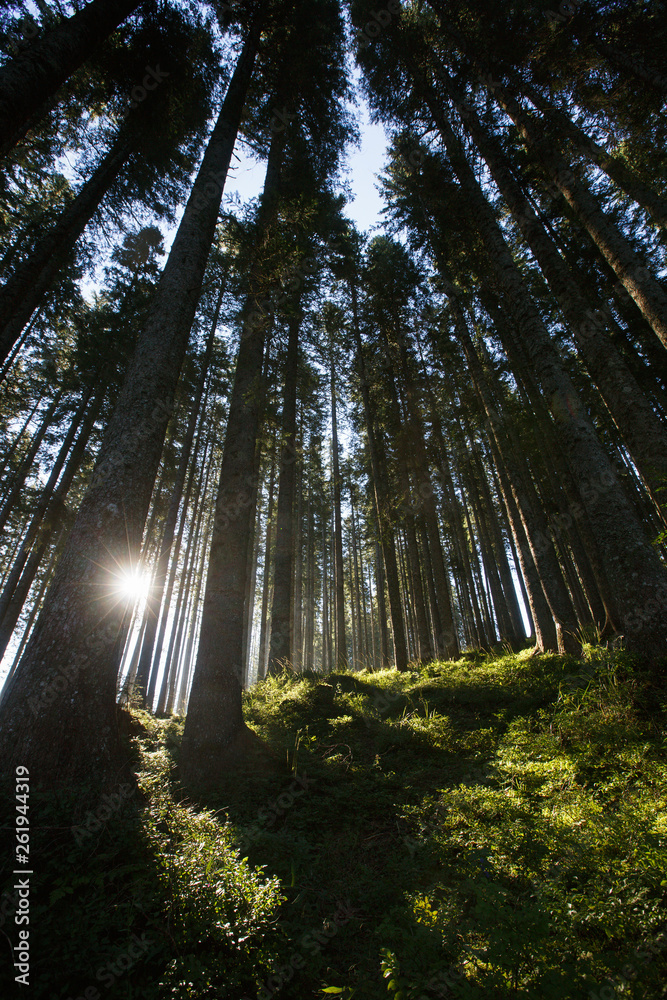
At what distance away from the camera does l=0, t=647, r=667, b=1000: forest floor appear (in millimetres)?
2211

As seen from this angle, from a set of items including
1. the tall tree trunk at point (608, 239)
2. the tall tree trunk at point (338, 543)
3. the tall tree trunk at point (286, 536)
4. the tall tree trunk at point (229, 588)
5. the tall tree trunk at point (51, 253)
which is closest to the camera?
the tall tree trunk at point (229, 588)

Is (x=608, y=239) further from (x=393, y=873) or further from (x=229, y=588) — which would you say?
(x=393, y=873)

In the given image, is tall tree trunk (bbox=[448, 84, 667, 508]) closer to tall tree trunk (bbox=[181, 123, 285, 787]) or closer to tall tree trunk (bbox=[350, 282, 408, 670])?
tall tree trunk (bbox=[181, 123, 285, 787])

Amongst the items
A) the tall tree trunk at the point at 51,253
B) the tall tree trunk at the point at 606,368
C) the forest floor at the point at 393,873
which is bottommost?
the forest floor at the point at 393,873

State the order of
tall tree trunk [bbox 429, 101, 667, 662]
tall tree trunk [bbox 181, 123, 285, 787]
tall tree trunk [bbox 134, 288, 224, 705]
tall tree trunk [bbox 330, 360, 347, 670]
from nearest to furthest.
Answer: tall tree trunk [bbox 429, 101, 667, 662] → tall tree trunk [bbox 181, 123, 285, 787] → tall tree trunk [bbox 134, 288, 224, 705] → tall tree trunk [bbox 330, 360, 347, 670]

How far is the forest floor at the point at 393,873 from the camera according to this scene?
7.25 ft

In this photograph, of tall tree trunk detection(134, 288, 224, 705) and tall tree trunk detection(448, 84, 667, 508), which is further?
tall tree trunk detection(134, 288, 224, 705)

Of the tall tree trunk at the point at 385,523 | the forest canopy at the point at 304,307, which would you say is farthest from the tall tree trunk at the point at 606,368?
the tall tree trunk at the point at 385,523

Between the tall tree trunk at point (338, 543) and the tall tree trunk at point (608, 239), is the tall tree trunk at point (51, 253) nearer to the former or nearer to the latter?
the tall tree trunk at point (608, 239)

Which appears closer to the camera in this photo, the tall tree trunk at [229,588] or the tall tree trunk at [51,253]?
the tall tree trunk at [229,588]

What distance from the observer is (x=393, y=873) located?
3.59 m

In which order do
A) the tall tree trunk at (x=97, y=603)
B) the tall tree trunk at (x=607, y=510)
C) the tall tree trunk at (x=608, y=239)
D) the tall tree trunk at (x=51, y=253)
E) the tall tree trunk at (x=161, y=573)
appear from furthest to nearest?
the tall tree trunk at (x=161, y=573) → the tall tree trunk at (x=51, y=253) → the tall tree trunk at (x=608, y=239) → the tall tree trunk at (x=607, y=510) → the tall tree trunk at (x=97, y=603)

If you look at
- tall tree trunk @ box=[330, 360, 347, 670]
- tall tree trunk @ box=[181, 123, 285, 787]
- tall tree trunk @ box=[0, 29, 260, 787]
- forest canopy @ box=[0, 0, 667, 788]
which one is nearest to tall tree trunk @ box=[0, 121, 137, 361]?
forest canopy @ box=[0, 0, 667, 788]

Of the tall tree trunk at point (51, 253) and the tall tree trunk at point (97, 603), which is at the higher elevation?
the tall tree trunk at point (51, 253)
